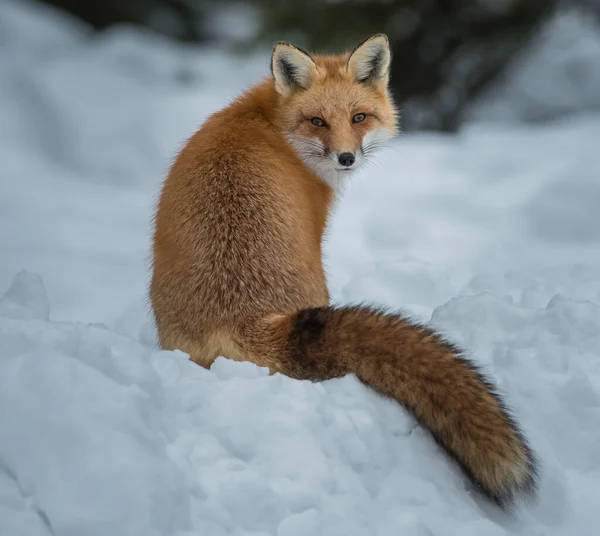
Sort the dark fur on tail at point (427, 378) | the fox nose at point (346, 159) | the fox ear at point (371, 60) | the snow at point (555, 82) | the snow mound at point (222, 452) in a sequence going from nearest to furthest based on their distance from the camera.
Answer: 1. the snow mound at point (222, 452)
2. the dark fur on tail at point (427, 378)
3. the fox nose at point (346, 159)
4. the fox ear at point (371, 60)
5. the snow at point (555, 82)

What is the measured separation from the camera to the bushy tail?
2.27 metres

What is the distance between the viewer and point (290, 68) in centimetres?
352

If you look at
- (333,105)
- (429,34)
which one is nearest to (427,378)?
(333,105)

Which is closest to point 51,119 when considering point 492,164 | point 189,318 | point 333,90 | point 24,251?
point 24,251

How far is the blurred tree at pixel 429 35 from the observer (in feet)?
25.5

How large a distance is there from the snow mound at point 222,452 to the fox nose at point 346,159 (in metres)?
1.17

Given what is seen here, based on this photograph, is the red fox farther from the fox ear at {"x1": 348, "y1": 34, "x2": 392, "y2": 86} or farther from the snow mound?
the snow mound

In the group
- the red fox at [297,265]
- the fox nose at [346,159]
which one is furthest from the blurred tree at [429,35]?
the fox nose at [346,159]

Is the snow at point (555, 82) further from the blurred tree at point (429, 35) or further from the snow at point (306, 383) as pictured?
the snow at point (306, 383)

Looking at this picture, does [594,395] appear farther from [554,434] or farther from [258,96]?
[258,96]

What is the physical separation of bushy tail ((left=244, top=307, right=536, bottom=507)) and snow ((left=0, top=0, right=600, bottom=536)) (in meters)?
0.08

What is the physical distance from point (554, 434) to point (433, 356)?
0.65 metres

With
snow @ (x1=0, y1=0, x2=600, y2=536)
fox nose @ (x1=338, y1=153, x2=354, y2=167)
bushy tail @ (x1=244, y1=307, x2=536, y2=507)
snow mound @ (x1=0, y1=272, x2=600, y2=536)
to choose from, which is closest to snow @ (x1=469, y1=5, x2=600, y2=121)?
snow @ (x1=0, y1=0, x2=600, y2=536)

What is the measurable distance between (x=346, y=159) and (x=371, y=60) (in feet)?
2.19
